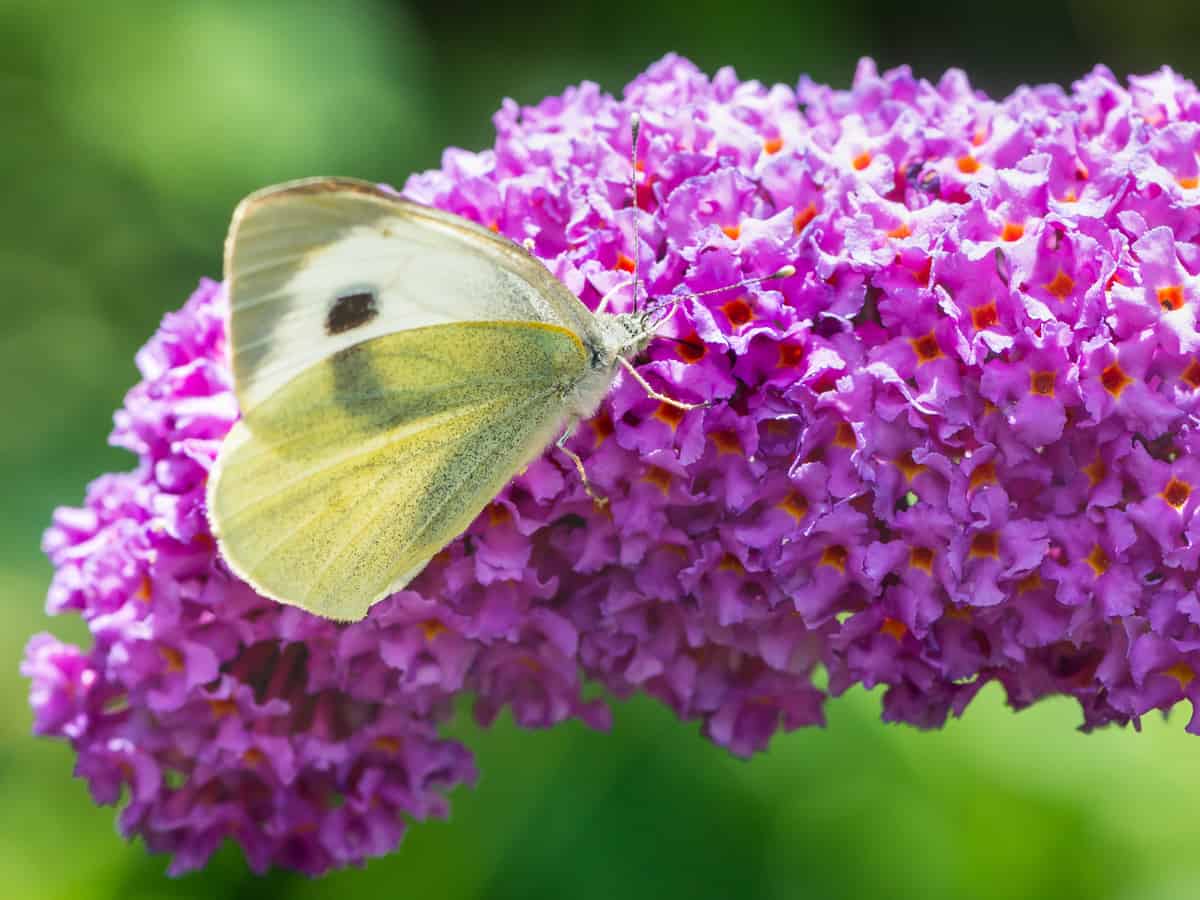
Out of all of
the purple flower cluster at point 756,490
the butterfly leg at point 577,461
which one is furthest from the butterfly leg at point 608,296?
the butterfly leg at point 577,461

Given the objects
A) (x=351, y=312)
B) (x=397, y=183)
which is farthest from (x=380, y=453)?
(x=397, y=183)

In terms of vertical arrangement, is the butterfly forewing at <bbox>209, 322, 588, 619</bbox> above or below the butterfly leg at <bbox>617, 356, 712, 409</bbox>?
below

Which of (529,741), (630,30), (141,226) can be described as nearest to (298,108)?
(141,226)

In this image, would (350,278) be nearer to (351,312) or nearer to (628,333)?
(351,312)

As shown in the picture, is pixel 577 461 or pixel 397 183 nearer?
pixel 577 461

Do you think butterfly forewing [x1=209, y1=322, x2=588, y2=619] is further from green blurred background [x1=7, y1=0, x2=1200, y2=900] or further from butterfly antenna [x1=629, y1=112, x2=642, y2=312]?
green blurred background [x1=7, y1=0, x2=1200, y2=900]

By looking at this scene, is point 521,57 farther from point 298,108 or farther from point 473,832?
point 473,832

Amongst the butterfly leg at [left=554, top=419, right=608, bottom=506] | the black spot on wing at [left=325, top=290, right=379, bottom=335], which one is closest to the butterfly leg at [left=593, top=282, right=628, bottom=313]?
the butterfly leg at [left=554, top=419, right=608, bottom=506]
